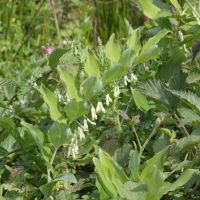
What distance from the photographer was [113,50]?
92cm

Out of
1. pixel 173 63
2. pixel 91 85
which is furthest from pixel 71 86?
pixel 173 63

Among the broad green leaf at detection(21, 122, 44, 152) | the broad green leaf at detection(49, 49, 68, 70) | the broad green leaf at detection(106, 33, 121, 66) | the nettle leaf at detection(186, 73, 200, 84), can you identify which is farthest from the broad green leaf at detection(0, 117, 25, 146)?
the nettle leaf at detection(186, 73, 200, 84)

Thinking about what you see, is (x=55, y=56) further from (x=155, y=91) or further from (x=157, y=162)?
(x=157, y=162)

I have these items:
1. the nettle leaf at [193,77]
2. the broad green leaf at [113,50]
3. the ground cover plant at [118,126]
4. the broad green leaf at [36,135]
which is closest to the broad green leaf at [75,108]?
the ground cover plant at [118,126]

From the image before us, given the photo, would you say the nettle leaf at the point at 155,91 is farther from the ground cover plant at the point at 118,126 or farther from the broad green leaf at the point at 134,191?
the broad green leaf at the point at 134,191

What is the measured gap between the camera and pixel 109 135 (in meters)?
1.03

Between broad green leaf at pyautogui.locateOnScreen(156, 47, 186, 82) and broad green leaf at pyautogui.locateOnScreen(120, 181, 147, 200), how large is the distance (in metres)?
0.52

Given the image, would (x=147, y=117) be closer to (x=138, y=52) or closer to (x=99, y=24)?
(x=138, y=52)

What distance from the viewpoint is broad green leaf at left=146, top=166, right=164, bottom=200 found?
646 mm

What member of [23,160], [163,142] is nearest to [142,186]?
[163,142]

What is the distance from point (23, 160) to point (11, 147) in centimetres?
22

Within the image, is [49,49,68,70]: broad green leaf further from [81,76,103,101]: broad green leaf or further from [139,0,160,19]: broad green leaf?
[139,0,160,19]: broad green leaf

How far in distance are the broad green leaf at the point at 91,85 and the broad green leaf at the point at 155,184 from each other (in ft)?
0.96

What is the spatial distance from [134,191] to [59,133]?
0.27 metres
